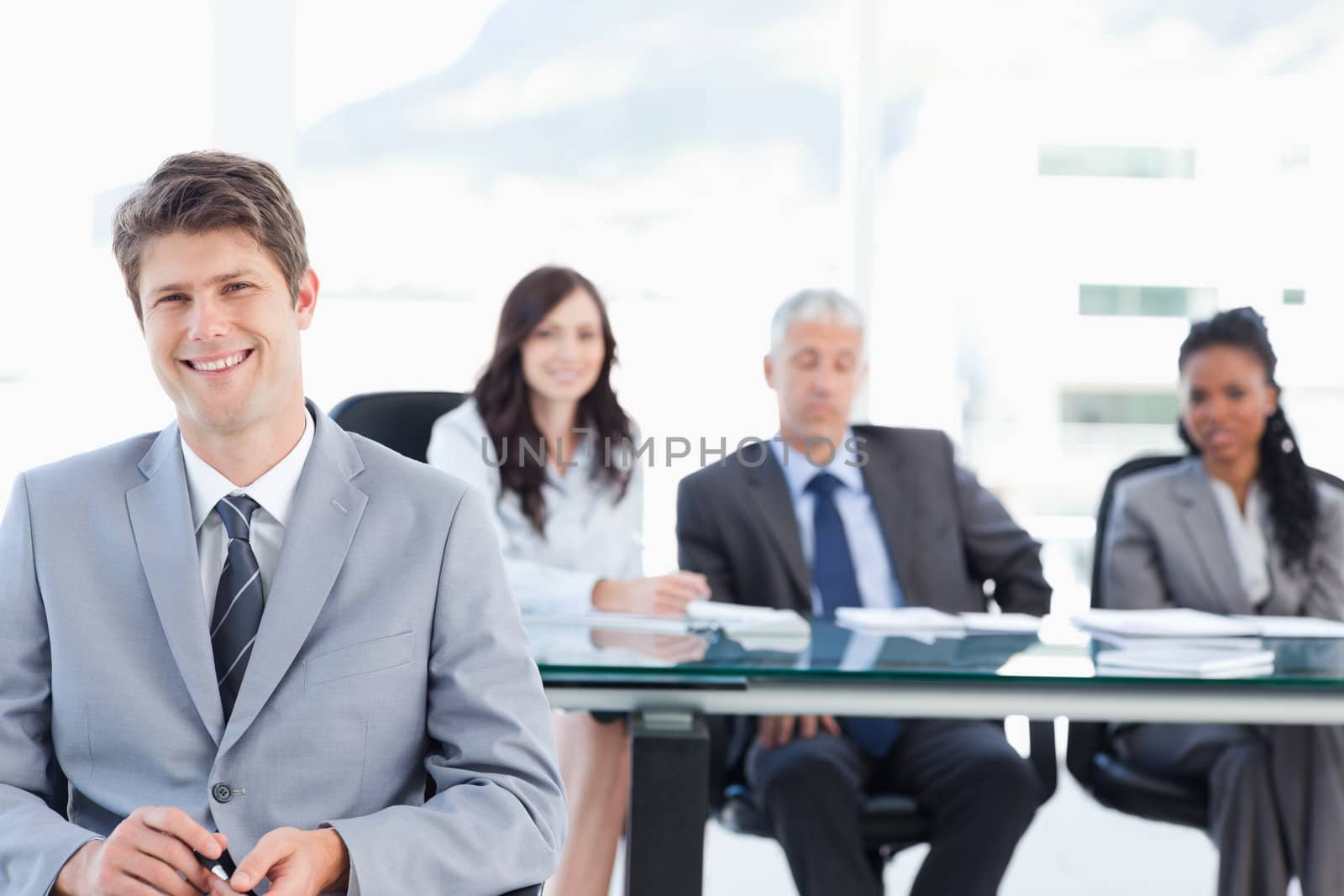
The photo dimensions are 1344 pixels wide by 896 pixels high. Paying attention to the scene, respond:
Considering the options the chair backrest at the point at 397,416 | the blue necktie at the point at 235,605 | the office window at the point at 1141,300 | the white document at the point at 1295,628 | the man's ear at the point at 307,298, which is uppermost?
the office window at the point at 1141,300

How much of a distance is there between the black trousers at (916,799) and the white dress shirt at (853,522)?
557 millimetres

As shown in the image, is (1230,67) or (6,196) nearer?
(6,196)

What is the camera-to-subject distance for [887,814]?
7.18 feet

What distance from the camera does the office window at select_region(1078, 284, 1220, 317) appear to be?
4.83 m

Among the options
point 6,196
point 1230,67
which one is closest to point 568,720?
point 6,196

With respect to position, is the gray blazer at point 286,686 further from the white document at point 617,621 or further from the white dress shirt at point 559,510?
the white dress shirt at point 559,510

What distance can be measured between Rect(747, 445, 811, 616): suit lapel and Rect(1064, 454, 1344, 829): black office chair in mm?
622

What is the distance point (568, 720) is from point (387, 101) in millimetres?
2789

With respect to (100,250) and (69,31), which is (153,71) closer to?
(69,31)

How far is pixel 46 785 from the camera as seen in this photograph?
1.24 meters

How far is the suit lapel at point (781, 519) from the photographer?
277cm

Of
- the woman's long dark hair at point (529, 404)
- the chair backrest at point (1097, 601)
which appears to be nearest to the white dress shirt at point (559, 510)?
the woman's long dark hair at point (529, 404)

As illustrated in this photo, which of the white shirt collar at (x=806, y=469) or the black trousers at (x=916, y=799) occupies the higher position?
the white shirt collar at (x=806, y=469)

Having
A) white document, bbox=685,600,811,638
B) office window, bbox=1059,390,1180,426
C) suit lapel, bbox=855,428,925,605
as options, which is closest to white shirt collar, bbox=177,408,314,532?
white document, bbox=685,600,811,638
